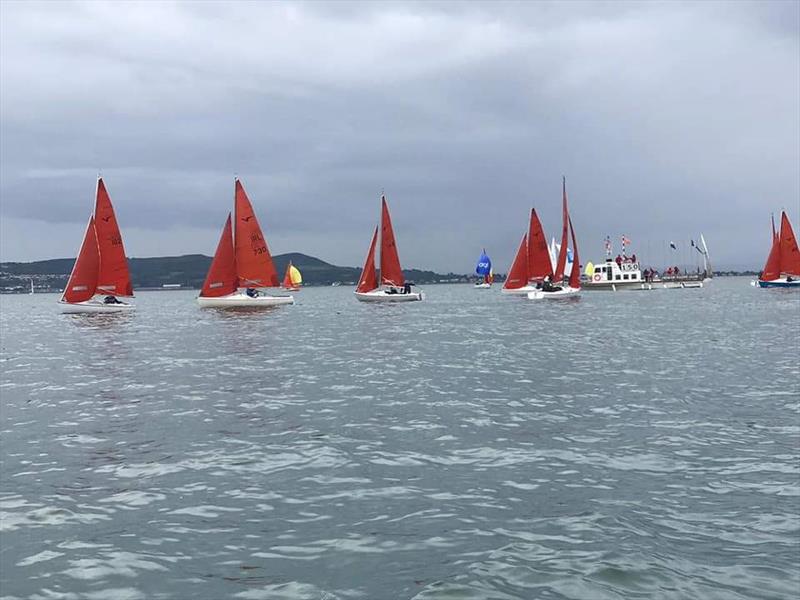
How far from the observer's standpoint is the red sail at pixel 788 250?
326 feet

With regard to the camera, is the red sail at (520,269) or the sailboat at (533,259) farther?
the red sail at (520,269)

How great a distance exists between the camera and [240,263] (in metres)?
66.3

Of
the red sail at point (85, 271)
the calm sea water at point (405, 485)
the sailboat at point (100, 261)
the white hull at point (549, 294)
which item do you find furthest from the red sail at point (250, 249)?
the calm sea water at point (405, 485)

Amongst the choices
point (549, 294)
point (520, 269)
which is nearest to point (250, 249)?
point (520, 269)

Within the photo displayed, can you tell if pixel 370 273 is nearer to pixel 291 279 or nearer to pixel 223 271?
pixel 223 271

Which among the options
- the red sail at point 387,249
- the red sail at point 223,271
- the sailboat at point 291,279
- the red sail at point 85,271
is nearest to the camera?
the red sail at point 85,271

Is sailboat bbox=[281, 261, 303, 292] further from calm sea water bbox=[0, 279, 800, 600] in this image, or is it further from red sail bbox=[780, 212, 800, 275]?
calm sea water bbox=[0, 279, 800, 600]

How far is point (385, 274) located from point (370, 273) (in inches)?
150

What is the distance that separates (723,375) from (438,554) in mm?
17284

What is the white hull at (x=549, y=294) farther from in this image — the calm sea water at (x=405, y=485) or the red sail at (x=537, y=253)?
the calm sea water at (x=405, y=485)

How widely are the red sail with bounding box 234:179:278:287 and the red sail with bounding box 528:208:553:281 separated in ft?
108

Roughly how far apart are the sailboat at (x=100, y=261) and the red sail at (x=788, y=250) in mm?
86261

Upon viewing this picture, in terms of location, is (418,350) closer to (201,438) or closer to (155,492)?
(201,438)

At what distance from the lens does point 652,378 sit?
21.7 m
